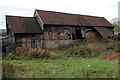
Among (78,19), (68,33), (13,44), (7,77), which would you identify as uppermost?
(78,19)

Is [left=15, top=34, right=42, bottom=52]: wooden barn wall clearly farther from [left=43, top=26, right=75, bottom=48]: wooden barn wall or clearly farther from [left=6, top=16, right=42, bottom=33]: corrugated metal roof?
[left=43, top=26, right=75, bottom=48]: wooden barn wall

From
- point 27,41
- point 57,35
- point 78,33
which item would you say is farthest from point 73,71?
point 78,33

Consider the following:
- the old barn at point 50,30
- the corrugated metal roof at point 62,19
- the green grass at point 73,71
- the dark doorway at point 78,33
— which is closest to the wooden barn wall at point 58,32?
the old barn at point 50,30

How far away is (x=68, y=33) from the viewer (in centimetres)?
2133

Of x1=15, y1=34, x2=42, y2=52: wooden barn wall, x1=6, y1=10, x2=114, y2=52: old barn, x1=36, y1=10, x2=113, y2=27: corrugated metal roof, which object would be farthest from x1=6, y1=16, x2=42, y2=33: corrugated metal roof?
x1=36, y1=10, x2=113, y2=27: corrugated metal roof

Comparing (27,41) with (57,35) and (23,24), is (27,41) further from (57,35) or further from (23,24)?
(57,35)

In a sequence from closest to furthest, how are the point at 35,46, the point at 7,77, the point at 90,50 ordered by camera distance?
the point at 7,77 → the point at 90,50 → the point at 35,46

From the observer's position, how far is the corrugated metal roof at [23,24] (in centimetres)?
1803

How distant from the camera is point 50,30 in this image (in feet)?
64.9

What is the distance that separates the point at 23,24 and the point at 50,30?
365cm

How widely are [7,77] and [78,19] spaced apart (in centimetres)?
1898

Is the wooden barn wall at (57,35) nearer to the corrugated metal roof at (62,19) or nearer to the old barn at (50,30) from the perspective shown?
the old barn at (50,30)

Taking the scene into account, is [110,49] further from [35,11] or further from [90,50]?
[35,11]

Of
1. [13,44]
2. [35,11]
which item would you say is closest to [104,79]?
[13,44]
